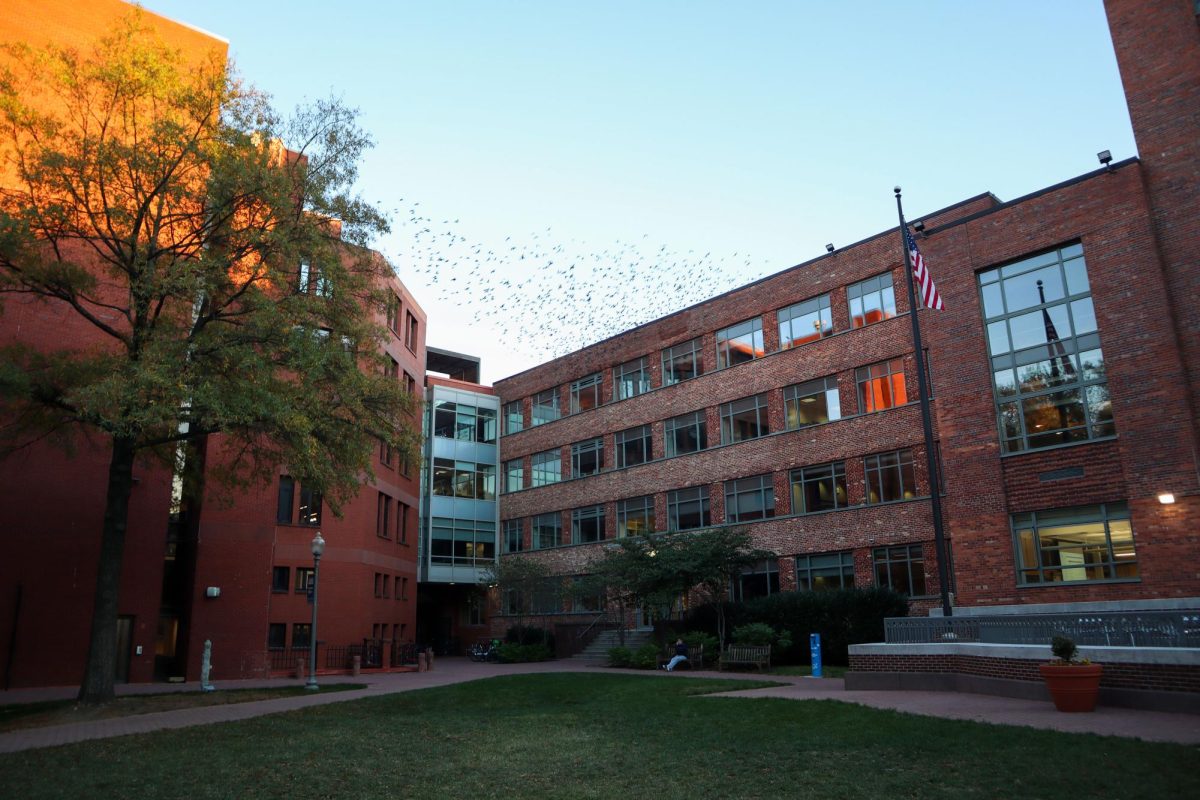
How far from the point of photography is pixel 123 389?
55.8ft

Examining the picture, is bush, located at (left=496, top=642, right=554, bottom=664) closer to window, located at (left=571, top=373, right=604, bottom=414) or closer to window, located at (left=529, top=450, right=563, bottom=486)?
window, located at (left=529, top=450, right=563, bottom=486)

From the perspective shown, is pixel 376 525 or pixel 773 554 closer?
pixel 773 554

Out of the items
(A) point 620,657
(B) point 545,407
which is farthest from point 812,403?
(B) point 545,407

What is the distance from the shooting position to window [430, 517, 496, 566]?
48.2 metres

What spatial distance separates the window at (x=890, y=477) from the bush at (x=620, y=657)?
10.5 metres

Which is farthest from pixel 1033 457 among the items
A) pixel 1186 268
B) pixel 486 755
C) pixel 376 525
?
pixel 376 525

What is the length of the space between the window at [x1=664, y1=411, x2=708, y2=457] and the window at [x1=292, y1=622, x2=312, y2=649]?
1762 cm

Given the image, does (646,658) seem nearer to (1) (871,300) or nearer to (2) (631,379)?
(1) (871,300)

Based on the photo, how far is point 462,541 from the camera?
4928 centimetres

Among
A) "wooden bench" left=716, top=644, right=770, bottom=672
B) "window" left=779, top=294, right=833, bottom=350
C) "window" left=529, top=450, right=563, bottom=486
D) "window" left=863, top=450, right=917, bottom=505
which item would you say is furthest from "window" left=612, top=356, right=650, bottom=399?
"wooden bench" left=716, top=644, right=770, bottom=672

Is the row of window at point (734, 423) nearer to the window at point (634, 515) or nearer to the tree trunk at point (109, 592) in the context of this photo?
the window at point (634, 515)

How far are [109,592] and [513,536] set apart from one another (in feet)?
102

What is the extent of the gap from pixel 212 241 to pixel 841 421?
2278cm

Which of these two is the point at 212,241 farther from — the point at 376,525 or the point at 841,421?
the point at 841,421
